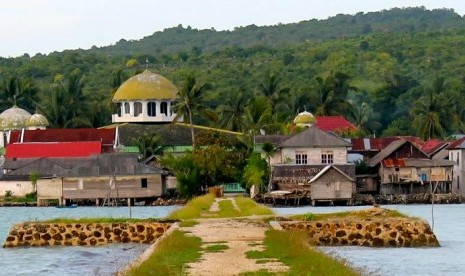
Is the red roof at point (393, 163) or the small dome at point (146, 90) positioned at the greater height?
the small dome at point (146, 90)

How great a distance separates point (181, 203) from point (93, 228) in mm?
52325

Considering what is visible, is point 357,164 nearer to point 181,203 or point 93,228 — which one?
point 181,203

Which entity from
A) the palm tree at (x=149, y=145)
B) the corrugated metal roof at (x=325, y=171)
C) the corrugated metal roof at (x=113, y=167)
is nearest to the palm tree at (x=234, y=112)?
the palm tree at (x=149, y=145)

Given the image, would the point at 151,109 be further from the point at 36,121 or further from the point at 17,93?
the point at 17,93

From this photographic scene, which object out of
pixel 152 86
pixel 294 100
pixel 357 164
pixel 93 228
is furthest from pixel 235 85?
pixel 93 228

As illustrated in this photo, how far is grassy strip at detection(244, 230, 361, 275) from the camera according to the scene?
29.0 metres

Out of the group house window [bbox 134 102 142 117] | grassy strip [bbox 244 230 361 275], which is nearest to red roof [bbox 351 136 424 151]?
house window [bbox 134 102 142 117]

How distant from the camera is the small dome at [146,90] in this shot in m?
124

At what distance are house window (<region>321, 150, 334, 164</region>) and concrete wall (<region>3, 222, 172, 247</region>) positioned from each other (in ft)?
182

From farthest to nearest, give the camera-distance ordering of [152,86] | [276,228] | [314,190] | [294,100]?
[294,100] → [152,86] → [314,190] → [276,228]

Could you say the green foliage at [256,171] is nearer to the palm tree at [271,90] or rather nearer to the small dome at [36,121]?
the small dome at [36,121]

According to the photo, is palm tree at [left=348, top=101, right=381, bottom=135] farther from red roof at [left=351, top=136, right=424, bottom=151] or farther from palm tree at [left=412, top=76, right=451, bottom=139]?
red roof at [left=351, top=136, right=424, bottom=151]

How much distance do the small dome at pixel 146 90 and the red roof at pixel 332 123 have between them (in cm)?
1466

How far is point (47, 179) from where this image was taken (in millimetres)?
107188
